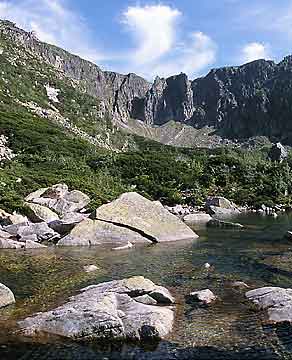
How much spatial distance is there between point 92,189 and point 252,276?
4935 centimetres

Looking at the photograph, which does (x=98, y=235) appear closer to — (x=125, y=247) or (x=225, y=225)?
(x=125, y=247)

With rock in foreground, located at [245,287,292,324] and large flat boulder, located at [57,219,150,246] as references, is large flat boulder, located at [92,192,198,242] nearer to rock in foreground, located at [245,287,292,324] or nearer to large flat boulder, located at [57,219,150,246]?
large flat boulder, located at [57,219,150,246]

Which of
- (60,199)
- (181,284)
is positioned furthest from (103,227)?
(60,199)

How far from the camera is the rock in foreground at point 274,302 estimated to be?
61.3 feet

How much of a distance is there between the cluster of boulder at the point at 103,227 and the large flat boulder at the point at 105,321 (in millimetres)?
19565

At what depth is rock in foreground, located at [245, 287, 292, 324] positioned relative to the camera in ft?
61.3

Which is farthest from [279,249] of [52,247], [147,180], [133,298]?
[147,180]

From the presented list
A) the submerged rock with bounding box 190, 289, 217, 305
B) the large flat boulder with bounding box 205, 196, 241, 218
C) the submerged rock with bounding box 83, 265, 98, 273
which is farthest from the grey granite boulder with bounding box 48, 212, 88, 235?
the large flat boulder with bounding box 205, 196, 241, 218

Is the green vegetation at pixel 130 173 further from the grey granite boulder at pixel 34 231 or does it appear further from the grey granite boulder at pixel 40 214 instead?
the grey granite boulder at pixel 34 231

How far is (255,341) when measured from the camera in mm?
16516

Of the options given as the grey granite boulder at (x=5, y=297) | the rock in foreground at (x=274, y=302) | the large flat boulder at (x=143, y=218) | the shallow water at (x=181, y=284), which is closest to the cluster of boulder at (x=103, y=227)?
the large flat boulder at (x=143, y=218)

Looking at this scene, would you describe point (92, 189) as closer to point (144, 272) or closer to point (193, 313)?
point (144, 272)

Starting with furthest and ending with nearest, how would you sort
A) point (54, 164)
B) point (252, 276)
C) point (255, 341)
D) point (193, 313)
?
point (54, 164) → point (252, 276) → point (193, 313) → point (255, 341)

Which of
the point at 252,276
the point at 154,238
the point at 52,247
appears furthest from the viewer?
the point at 154,238
